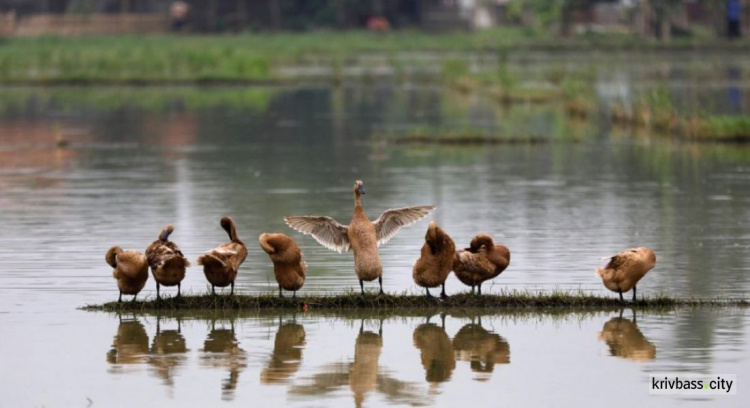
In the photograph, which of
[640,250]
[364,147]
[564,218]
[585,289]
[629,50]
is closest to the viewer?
[640,250]

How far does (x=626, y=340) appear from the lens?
36.2ft

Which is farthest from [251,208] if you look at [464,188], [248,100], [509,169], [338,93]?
[338,93]

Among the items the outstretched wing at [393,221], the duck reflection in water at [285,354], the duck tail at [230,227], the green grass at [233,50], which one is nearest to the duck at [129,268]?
the duck tail at [230,227]

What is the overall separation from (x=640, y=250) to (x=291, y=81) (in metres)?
38.7

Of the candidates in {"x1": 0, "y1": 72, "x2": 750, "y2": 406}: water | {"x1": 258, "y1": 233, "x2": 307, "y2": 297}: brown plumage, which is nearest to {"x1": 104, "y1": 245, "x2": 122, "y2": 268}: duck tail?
{"x1": 0, "y1": 72, "x2": 750, "y2": 406}: water

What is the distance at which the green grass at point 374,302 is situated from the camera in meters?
12.0

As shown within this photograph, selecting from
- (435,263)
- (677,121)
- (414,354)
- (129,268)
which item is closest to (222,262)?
(129,268)

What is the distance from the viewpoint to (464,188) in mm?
21828

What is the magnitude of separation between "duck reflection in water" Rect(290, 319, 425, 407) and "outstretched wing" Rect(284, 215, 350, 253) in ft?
5.17

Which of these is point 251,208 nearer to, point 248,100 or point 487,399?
point 487,399

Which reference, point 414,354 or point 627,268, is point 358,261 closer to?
point 414,354

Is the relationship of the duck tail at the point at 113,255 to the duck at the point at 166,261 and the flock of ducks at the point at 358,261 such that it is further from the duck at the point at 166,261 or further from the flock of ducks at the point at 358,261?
the duck at the point at 166,261

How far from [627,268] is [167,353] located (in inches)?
141

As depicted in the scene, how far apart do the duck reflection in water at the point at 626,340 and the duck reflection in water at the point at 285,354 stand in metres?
2.21
